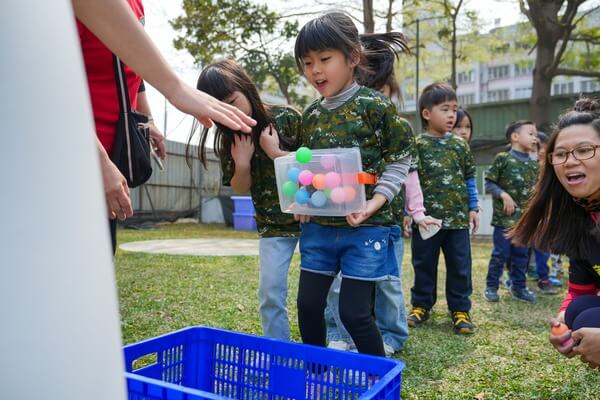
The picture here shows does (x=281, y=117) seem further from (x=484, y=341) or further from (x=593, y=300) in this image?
(x=484, y=341)

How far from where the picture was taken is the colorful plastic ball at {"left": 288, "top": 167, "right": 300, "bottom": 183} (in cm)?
162

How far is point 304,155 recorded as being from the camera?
154cm

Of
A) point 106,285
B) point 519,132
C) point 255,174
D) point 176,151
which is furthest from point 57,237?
point 176,151

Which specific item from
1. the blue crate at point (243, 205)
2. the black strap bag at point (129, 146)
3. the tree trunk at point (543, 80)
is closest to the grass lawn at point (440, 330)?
the black strap bag at point (129, 146)

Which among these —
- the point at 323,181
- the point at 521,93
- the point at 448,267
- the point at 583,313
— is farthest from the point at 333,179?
the point at 521,93

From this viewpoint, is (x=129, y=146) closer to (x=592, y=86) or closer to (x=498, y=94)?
(x=592, y=86)

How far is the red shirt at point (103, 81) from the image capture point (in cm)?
135

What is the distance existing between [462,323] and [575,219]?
1202 mm

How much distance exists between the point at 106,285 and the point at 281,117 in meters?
1.64

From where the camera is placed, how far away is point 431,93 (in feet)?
9.84

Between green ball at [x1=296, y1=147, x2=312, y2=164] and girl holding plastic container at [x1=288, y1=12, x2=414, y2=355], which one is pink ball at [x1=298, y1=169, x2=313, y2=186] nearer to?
green ball at [x1=296, y1=147, x2=312, y2=164]

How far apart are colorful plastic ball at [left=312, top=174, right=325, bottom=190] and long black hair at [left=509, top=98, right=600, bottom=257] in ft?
2.43

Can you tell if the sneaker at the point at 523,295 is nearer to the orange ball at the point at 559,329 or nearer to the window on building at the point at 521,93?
the orange ball at the point at 559,329

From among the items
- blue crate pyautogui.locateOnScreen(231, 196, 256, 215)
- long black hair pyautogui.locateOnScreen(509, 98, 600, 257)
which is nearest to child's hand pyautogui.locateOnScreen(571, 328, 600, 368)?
long black hair pyautogui.locateOnScreen(509, 98, 600, 257)
